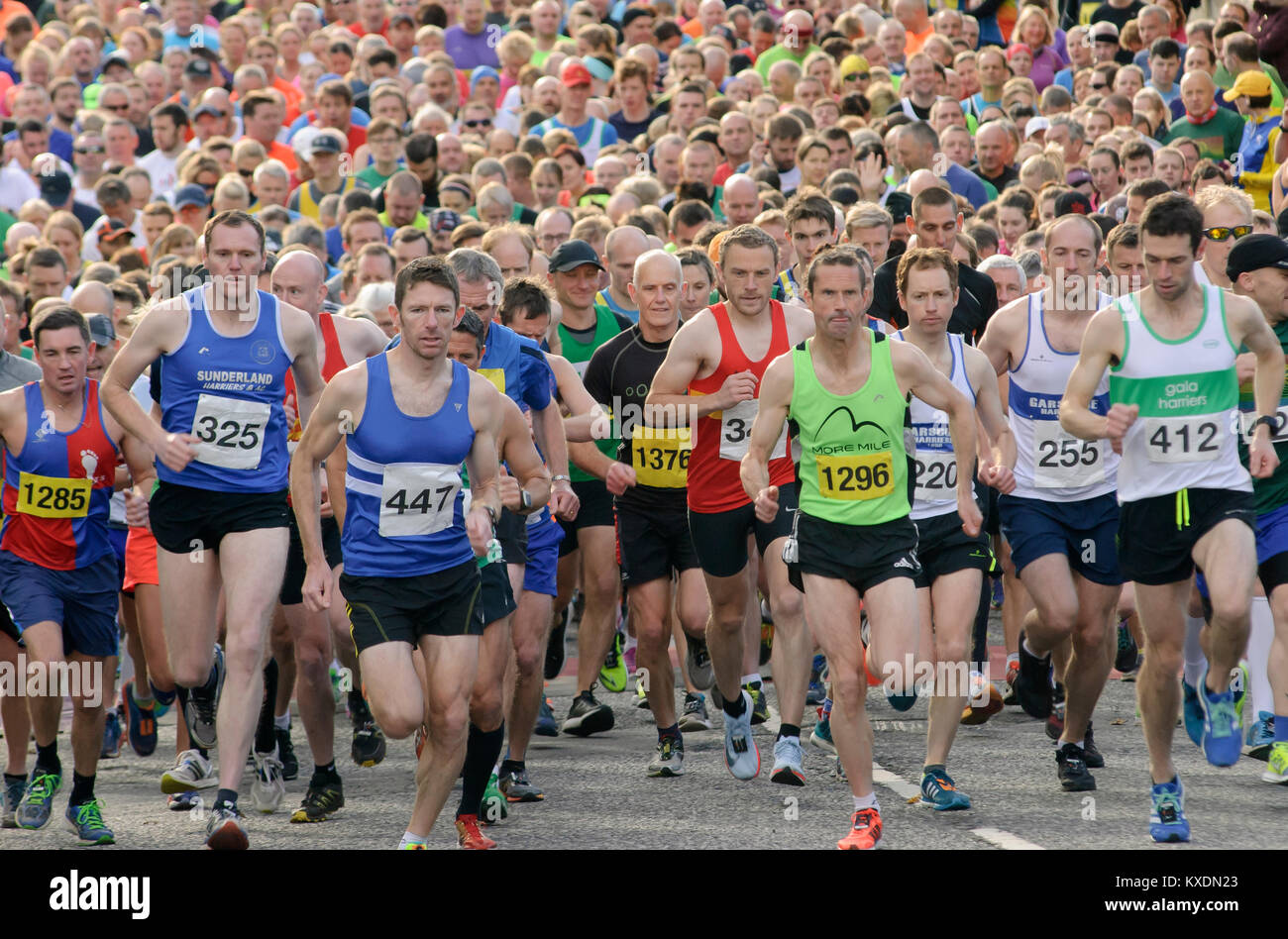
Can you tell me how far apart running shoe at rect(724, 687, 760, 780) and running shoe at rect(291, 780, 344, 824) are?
1.81 m

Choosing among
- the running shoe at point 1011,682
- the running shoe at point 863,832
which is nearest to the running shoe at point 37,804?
the running shoe at point 863,832

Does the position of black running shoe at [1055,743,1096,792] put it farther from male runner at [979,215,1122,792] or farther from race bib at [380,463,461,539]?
race bib at [380,463,461,539]

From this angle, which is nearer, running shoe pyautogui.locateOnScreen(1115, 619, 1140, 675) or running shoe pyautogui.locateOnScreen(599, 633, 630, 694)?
running shoe pyautogui.locateOnScreen(1115, 619, 1140, 675)

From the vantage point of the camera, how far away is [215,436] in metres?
7.53

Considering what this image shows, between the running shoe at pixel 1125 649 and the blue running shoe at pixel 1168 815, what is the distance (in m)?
3.43

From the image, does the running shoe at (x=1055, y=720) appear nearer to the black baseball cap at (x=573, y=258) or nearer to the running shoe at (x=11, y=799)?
the black baseball cap at (x=573, y=258)

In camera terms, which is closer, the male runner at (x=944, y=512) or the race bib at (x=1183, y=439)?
the race bib at (x=1183, y=439)

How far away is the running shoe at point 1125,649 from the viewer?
10.4 m

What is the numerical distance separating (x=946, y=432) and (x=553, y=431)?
70.8 inches

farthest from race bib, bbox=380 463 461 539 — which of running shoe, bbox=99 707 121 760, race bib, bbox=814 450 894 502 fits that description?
running shoe, bbox=99 707 121 760

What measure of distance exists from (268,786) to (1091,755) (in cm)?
381

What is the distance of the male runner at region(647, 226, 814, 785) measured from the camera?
27.9 ft

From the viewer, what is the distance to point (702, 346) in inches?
339

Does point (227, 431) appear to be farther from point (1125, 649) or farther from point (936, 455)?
point (1125, 649)
